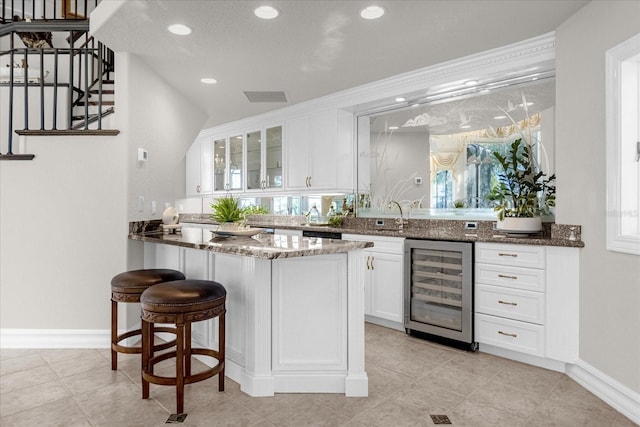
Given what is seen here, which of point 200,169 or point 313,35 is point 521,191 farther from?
point 200,169

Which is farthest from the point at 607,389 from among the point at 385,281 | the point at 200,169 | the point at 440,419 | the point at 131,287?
the point at 200,169

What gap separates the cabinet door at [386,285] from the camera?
3.58 metres

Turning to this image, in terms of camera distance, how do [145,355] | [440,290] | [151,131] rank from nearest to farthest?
1. [145,355]
2. [440,290]
3. [151,131]

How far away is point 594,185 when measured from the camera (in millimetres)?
2506

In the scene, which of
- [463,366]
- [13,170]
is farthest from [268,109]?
[463,366]

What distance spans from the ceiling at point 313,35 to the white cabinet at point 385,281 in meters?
1.72

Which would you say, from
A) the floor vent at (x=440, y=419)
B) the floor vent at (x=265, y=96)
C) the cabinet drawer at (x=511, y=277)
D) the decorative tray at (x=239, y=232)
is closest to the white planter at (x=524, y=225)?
the cabinet drawer at (x=511, y=277)

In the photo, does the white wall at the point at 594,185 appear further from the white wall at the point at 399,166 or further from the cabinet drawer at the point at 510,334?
the white wall at the point at 399,166

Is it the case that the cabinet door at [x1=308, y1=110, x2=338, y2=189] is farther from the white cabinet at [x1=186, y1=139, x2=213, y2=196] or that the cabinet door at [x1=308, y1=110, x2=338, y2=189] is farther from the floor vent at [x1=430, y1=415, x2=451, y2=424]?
the floor vent at [x1=430, y1=415, x2=451, y2=424]

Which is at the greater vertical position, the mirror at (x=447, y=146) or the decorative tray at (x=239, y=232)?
the mirror at (x=447, y=146)

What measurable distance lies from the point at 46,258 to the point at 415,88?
3.72 m

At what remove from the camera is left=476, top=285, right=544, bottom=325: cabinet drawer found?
2762mm

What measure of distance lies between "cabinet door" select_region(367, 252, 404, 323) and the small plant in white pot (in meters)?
1.00

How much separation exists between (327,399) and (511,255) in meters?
1.74
